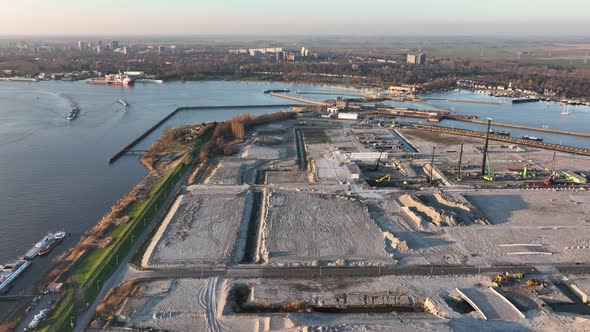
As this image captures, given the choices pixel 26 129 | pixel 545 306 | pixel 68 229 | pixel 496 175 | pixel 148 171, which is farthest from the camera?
pixel 26 129

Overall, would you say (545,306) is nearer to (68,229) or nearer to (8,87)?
(68,229)

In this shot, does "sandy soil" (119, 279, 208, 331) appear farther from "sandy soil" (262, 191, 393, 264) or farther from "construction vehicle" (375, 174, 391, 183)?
"construction vehicle" (375, 174, 391, 183)

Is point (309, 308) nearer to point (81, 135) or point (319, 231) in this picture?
point (319, 231)

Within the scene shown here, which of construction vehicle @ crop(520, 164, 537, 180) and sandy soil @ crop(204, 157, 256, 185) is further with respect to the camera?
construction vehicle @ crop(520, 164, 537, 180)

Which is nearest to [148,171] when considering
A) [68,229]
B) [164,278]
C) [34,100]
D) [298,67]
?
[68,229]

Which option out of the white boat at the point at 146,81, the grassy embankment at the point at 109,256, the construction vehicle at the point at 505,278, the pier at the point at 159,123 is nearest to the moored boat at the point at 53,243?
the grassy embankment at the point at 109,256

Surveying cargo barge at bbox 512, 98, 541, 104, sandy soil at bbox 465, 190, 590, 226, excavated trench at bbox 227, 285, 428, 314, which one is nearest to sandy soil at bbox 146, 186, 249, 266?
excavated trench at bbox 227, 285, 428, 314
